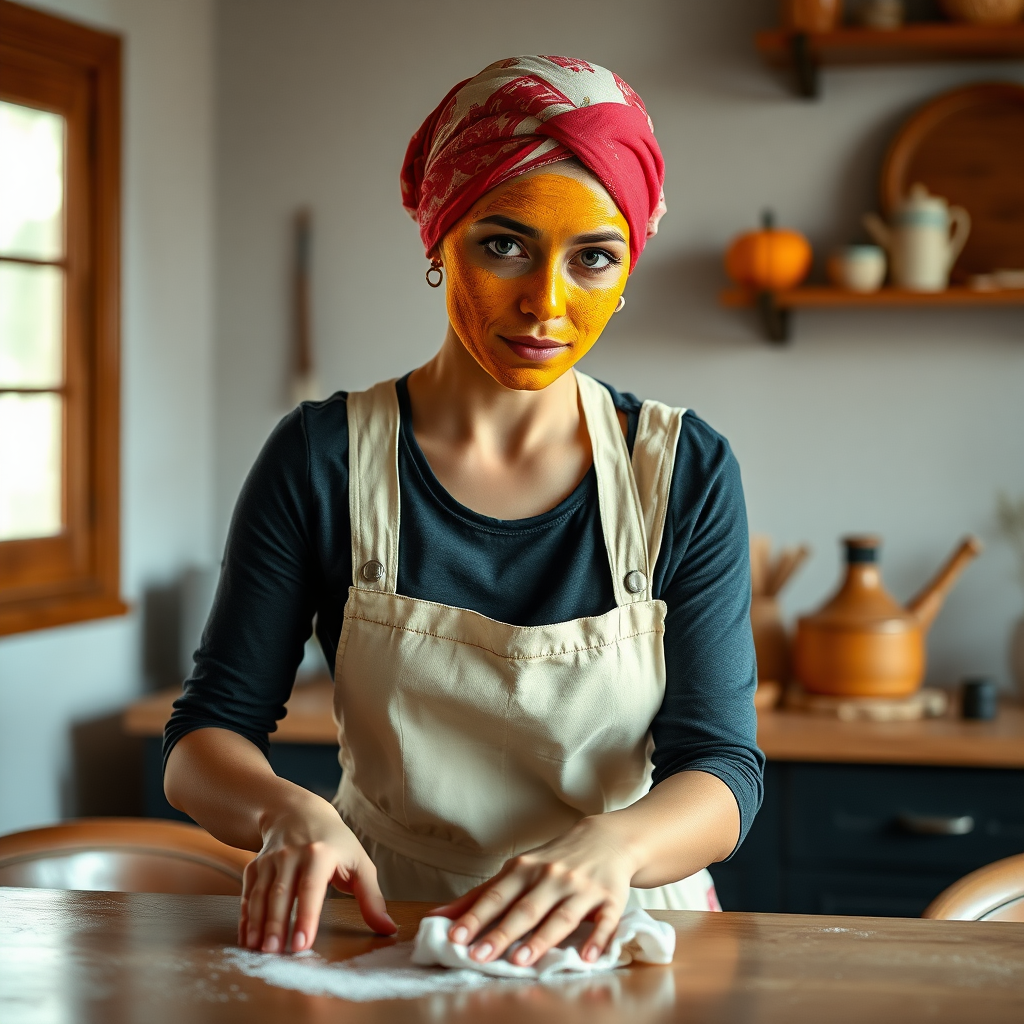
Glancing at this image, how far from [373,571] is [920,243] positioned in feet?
5.38

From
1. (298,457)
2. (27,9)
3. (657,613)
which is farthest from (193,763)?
(27,9)

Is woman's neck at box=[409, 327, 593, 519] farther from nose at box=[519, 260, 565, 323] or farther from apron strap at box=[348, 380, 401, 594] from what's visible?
nose at box=[519, 260, 565, 323]

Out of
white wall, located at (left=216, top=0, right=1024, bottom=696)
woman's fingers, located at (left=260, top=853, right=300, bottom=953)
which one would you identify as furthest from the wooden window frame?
woman's fingers, located at (left=260, top=853, right=300, bottom=953)

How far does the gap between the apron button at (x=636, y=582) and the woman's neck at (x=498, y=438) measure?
102 mm

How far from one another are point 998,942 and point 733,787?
9.4 inches

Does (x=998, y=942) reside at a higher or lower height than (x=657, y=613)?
lower

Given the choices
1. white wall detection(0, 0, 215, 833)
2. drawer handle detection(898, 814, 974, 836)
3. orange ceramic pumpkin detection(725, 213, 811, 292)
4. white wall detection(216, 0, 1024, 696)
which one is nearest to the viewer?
drawer handle detection(898, 814, 974, 836)

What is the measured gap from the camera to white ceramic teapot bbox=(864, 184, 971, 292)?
7.99 ft

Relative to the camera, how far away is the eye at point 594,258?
110 cm

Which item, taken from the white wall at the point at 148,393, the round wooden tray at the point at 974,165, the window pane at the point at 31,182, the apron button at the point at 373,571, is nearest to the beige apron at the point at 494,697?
the apron button at the point at 373,571

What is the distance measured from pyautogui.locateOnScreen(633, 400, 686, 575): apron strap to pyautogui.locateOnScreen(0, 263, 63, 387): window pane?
1529 mm

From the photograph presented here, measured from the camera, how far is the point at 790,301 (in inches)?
99.3

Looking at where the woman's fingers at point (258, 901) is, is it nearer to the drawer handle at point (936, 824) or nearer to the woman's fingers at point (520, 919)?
the woman's fingers at point (520, 919)

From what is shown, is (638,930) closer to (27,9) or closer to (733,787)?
(733,787)
